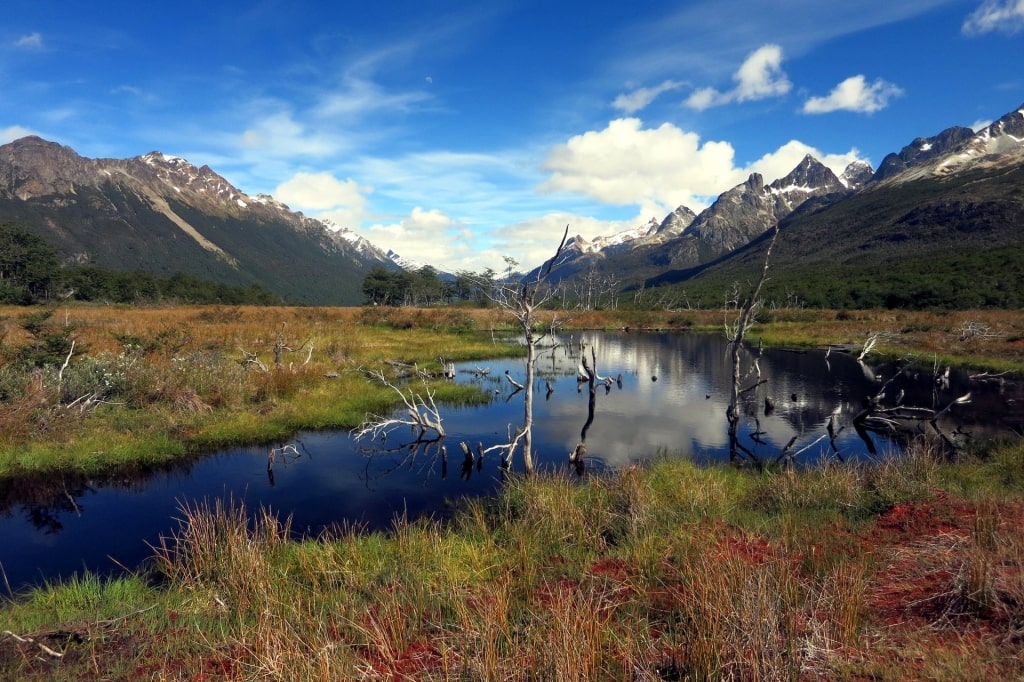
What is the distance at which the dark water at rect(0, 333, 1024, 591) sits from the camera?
43.4ft

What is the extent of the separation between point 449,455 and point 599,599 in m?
14.7

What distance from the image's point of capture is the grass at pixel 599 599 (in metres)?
5.45

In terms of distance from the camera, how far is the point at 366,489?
1664 cm

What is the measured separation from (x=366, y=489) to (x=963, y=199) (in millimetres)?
211012

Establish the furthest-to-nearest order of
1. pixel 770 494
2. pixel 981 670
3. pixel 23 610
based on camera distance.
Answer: pixel 770 494 < pixel 23 610 < pixel 981 670

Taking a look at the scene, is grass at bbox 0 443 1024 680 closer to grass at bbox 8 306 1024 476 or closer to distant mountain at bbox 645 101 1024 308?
grass at bbox 8 306 1024 476

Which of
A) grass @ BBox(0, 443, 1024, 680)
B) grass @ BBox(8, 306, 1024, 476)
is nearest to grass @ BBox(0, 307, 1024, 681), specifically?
grass @ BBox(0, 443, 1024, 680)

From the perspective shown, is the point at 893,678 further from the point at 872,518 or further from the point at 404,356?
the point at 404,356

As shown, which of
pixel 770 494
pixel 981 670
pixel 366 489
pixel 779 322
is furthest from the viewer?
pixel 779 322

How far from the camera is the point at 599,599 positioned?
6371mm

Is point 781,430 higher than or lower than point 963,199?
lower

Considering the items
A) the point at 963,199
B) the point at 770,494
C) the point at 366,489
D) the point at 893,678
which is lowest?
the point at 366,489

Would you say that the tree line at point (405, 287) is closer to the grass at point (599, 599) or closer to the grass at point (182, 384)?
the grass at point (182, 384)

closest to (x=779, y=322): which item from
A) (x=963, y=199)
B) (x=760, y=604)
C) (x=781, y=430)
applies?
(x=781, y=430)
